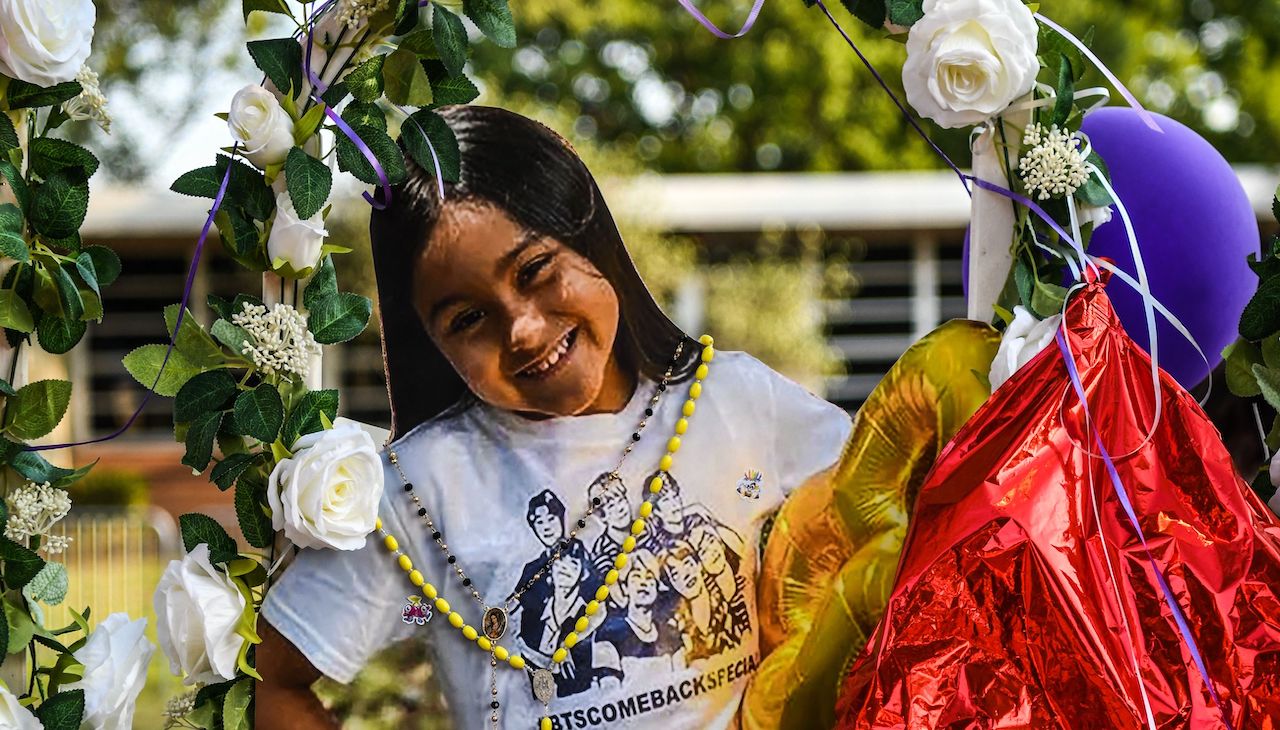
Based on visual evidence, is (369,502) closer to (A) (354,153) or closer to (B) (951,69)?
(A) (354,153)

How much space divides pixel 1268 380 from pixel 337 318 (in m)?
1.14

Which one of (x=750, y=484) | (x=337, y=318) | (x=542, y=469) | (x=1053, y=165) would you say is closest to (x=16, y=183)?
(x=337, y=318)

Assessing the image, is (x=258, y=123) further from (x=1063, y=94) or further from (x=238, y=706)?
(x=1063, y=94)

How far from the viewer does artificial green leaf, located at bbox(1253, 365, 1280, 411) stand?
145cm

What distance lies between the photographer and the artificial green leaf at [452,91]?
1429 millimetres

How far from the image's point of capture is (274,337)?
1364mm

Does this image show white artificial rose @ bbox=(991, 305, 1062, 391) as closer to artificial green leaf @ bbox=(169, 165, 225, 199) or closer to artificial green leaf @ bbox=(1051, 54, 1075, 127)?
artificial green leaf @ bbox=(1051, 54, 1075, 127)

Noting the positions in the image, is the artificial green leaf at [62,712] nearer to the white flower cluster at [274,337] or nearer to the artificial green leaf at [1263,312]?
the white flower cluster at [274,337]

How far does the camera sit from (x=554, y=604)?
1.46m

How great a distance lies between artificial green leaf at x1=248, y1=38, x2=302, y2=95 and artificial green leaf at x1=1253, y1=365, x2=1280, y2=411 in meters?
1.22

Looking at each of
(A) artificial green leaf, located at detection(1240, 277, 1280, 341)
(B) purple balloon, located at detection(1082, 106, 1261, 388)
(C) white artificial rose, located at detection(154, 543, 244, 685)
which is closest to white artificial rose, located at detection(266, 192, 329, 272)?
(C) white artificial rose, located at detection(154, 543, 244, 685)

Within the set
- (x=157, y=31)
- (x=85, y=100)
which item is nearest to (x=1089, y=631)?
(x=85, y=100)

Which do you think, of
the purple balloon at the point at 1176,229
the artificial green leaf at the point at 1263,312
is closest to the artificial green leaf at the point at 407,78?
the purple balloon at the point at 1176,229

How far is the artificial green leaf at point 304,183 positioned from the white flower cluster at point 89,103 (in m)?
0.24
